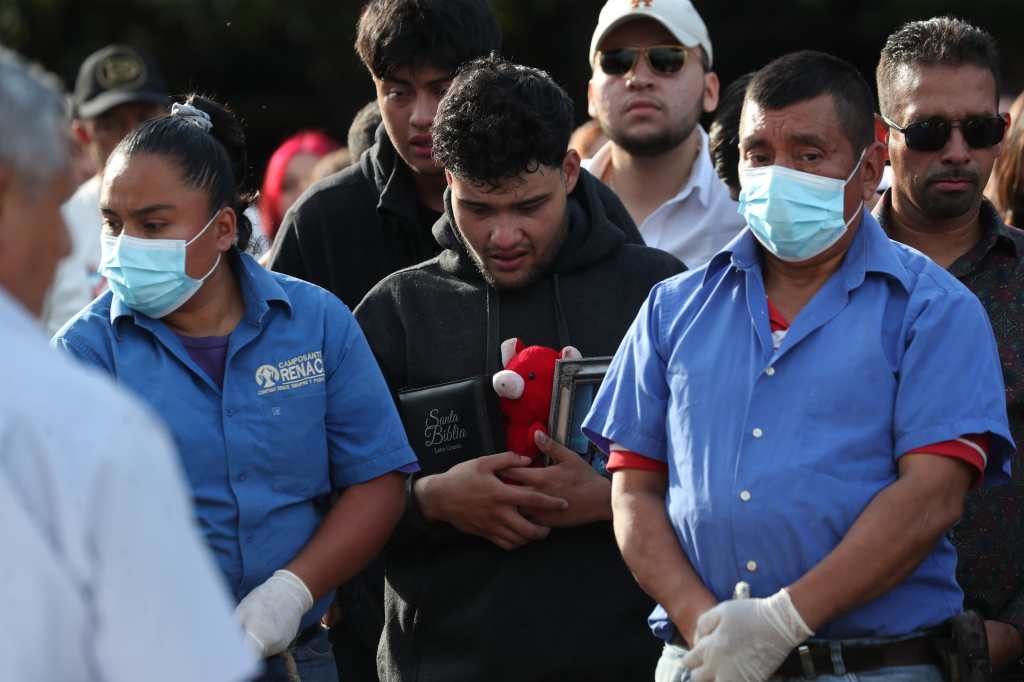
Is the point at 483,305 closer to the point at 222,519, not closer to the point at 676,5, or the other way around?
the point at 222,519

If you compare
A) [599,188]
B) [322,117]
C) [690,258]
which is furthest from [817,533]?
[322,117]

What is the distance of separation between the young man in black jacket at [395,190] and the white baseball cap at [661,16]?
0.83 meters

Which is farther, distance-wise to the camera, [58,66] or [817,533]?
[58,66]

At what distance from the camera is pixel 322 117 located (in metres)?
12.5

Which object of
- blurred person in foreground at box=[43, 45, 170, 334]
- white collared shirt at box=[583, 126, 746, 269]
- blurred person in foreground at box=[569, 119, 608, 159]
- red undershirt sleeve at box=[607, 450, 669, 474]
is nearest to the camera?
red undershirt sleeve at box=[607, 450, 669, 474]

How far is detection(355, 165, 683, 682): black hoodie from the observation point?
11.8 feet

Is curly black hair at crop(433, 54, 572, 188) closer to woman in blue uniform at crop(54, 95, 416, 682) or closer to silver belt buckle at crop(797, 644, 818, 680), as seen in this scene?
woman in blue uniform at crop(54, 95, 416, 682)

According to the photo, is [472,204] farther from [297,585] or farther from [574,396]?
[297,585]

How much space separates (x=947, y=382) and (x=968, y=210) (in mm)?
1122

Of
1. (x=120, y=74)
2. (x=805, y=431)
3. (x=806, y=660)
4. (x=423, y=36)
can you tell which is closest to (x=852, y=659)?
(x=806, y=660)

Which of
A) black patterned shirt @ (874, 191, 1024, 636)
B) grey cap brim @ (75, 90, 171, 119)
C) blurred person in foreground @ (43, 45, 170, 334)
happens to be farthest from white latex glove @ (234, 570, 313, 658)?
grey cap brim @ (75, 90, 171, 119)

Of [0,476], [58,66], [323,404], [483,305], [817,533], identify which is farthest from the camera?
[58,66]

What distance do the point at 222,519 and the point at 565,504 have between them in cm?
78

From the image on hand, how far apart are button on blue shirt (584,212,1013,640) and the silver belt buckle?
68mm
